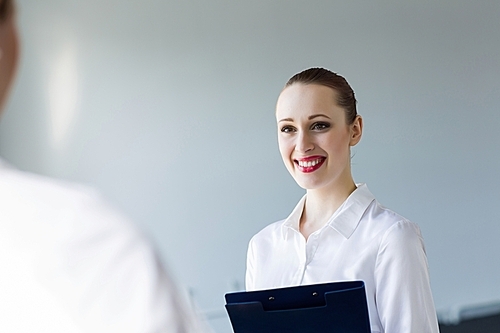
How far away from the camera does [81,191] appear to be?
366 millimetres

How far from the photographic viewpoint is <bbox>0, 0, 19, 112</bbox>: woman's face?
1.25ft

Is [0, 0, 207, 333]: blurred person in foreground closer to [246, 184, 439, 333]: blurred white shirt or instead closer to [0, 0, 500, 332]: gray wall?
[246, 184, 439, 333]: blurred white shirt

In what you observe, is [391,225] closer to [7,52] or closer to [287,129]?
[287,129]

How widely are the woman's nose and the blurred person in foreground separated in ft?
5.69

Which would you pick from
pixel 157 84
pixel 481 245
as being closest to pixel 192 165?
pixel 157 84

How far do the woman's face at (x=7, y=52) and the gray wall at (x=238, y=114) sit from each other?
3.69 m

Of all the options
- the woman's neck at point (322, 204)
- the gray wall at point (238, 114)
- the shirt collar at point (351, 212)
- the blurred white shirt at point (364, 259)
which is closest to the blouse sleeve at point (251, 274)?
the blurred white shirt at point (364, 259)

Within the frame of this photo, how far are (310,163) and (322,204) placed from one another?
15 centimetres

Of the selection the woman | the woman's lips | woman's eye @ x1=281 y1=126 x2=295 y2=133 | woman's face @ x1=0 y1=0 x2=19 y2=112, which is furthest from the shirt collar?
→ woman's face @ x1=0 y1=0 x2=19 y2=112

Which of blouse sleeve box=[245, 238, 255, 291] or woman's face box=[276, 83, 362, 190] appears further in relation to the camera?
blouse sleeve box=[245, 238, 255, 291]

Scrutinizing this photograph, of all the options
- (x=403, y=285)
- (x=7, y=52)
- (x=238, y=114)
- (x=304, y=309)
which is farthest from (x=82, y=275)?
(x=238, y=114)

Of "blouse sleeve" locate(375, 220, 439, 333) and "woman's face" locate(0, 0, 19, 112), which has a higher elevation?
"woman's face" locate(0, 0, 19, 112)

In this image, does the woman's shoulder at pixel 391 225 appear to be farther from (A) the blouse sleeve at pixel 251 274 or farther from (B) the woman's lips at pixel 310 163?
(A) the blouse sleeve at pixel 251 274

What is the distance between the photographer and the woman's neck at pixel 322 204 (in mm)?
2141
